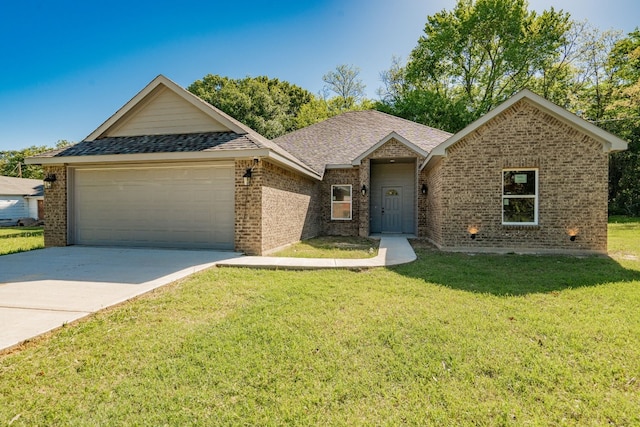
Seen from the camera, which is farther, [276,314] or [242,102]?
[242,102]

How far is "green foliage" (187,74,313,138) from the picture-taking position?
31258 millimetres


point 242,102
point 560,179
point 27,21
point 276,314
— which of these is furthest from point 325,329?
point 242,102

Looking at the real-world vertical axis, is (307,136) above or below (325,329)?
→ above

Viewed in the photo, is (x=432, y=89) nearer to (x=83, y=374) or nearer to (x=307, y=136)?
(x=307, y=136)

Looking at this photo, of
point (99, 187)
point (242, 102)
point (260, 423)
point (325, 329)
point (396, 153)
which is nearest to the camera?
point (260, 423)

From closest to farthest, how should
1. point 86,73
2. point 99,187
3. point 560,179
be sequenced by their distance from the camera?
1. point 560,179
2. point 99,187
3. point 86,73

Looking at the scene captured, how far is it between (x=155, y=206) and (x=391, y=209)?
390 inches

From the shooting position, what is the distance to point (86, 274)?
20.4ft

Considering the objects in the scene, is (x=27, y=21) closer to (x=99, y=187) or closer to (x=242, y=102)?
(x=99, y=187)

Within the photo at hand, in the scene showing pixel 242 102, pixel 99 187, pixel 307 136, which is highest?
pixel 242 102

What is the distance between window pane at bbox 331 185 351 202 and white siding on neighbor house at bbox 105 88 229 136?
612 cm

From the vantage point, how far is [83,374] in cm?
286

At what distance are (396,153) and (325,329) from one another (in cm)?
1044

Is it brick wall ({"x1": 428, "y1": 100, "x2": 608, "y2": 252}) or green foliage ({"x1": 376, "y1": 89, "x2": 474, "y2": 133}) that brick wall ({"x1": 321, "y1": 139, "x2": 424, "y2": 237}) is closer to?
brick wall ({"x1": 428, "y1": 100, "x2": 608, "y2": 252})
